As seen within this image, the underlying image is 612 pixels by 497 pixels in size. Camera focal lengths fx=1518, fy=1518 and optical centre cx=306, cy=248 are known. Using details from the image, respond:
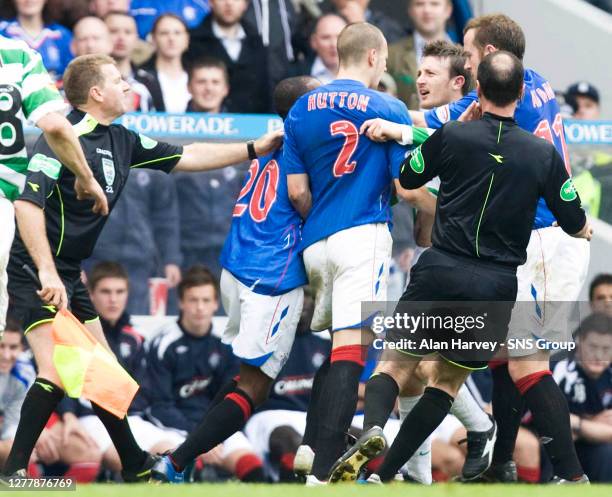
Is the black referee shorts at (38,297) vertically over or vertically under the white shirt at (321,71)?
under

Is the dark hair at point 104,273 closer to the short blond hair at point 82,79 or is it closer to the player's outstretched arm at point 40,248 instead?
the short blond hair at point 82,79

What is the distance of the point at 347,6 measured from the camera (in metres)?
11.8

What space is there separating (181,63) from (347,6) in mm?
1473

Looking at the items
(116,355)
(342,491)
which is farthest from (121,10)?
(342,491)

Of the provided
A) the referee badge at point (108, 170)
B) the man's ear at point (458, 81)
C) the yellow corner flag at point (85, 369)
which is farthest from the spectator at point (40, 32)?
the yellow corner flag at point (85, 369)

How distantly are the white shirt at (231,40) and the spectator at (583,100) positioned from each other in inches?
102

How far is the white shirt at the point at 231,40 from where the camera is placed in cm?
1138

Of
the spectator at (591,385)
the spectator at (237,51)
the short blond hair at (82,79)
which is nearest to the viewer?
the short blond hair at (82,79)

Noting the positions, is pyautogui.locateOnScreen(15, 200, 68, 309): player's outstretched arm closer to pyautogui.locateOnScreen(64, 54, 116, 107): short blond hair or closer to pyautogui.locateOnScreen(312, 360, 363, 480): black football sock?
pyautogui.locateOnScreen(64, 54, 116, 107): short blond hair

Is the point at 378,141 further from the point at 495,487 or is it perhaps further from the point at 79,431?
the point at 79,431

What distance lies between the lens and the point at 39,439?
31.0ft

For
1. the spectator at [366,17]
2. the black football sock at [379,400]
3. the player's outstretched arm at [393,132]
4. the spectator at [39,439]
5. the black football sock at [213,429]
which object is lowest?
the spectator at [39,439]

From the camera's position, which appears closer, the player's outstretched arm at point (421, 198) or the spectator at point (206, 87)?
the player's outstretched arm at point (421, 198)

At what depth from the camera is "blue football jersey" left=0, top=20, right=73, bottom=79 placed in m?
10.7
